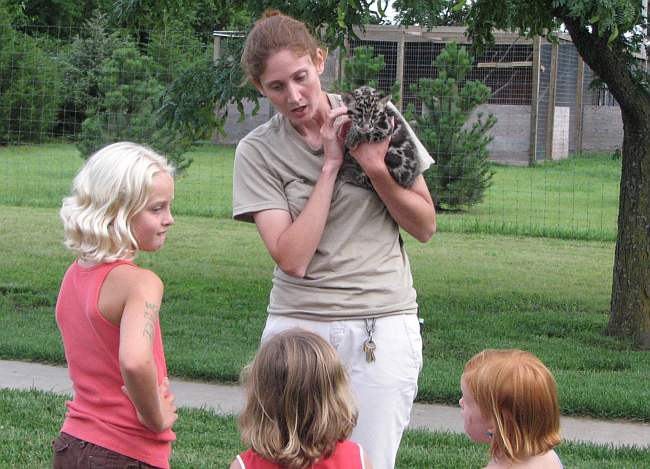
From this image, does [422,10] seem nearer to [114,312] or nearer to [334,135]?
[334,135]

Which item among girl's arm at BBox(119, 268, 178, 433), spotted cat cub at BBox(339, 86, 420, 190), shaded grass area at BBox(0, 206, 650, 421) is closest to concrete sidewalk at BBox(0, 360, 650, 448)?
shaded grass area at BBox(0, 206, 650, 421)

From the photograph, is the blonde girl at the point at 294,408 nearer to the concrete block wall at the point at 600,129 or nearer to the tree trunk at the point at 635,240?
the tree trunk at the point at 635,240

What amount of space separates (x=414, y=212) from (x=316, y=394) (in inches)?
30.4

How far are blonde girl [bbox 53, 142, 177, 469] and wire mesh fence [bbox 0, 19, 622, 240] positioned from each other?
10.0m

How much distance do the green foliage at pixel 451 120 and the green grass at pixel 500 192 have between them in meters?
1.01

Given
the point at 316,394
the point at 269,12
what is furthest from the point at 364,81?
the point at 316,394

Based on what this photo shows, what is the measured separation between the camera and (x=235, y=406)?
6305mm

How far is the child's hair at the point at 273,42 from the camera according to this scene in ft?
10.1

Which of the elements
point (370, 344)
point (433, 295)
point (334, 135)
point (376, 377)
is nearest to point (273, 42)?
point (334, 135)

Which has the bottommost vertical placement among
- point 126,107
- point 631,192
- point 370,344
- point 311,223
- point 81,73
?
point 370,344

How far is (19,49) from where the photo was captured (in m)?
15.9

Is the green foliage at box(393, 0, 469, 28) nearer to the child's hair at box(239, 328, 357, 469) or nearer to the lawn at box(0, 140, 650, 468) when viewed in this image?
the lawn at box(0, 140, 650, 468)

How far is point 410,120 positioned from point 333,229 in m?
12.0

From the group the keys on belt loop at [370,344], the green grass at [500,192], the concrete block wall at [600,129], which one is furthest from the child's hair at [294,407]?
the concrete block wall at [600,129]
